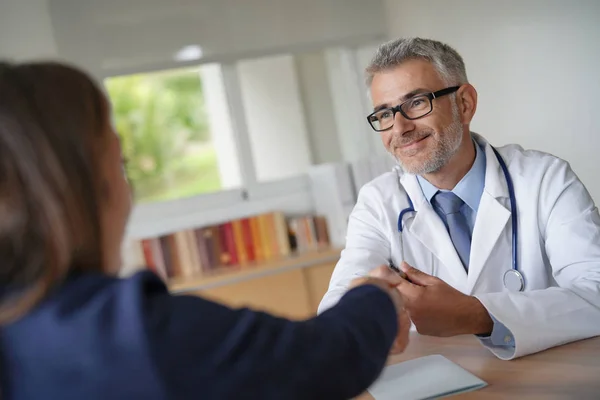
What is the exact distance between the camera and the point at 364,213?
1.89m

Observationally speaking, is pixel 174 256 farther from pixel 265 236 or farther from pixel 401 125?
pixel 401 125

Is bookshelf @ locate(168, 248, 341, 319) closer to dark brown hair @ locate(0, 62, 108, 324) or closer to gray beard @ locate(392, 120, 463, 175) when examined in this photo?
gray beard @ locate(392, 120, 463, 175)

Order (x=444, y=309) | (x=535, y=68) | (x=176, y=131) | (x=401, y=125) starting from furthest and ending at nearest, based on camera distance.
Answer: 1. (x=176, y=131)
2. (x=535, y=68)
3. (x=401, y=125)
4. (x=444, y=309)

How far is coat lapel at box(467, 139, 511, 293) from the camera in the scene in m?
1.62

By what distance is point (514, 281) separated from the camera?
1.56 metres

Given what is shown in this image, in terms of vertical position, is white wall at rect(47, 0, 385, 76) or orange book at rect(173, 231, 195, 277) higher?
white wall at rect(47, 0, 385, 76)

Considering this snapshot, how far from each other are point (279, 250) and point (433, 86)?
1943mm

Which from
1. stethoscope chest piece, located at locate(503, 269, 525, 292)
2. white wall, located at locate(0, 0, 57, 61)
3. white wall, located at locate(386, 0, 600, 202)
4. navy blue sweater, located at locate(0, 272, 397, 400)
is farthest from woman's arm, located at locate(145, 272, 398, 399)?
white wall, located at locate(0, 0, 57, 61)

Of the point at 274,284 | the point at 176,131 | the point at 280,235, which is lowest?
the point at 274,284

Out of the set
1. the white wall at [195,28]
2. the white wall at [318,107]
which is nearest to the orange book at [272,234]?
the white wall at [318,107]

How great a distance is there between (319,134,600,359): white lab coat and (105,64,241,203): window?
6.88ft

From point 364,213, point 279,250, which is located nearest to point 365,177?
point 279,250

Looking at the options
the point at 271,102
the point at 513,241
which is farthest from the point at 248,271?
the point at 513,241

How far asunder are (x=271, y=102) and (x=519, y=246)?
2.53m
